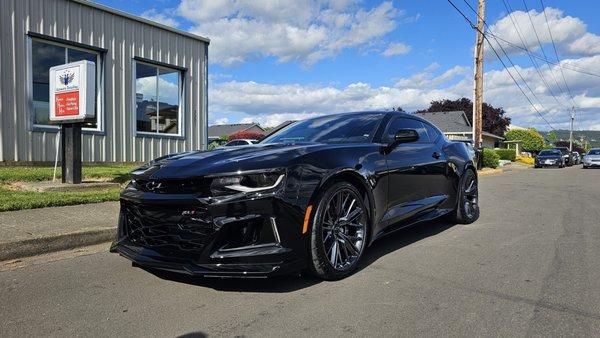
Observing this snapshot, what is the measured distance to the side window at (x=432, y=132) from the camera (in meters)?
6.31

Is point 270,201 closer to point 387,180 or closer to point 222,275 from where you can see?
point 222,275

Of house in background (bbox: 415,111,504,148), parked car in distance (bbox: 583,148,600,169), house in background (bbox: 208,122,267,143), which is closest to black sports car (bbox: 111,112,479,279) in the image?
parked car in distance (bbox: 583,148,600,169)

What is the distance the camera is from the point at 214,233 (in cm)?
353

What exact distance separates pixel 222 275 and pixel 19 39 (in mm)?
10030

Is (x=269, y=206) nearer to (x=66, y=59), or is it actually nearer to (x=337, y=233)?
(x=337, y=233)

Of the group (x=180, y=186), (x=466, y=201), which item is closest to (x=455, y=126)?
(x=466, y=201)

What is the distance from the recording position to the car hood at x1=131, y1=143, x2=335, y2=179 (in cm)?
377

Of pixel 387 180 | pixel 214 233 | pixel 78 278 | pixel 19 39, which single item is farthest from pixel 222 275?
pixel 19 39

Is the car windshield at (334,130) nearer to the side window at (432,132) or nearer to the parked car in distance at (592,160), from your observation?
the side window at (432,132)

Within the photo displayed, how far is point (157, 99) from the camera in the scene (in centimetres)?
1448

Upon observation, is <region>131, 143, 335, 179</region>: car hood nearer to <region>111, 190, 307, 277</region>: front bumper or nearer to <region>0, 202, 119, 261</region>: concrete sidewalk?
<region>111, 190, 307, 277</region>: front bumper

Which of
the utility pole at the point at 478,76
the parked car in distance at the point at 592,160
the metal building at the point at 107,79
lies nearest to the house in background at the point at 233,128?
the parked car in distance at the point at 592,160

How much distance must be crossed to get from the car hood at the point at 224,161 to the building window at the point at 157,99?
33.4 ft

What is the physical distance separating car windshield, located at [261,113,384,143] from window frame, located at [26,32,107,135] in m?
7.90
